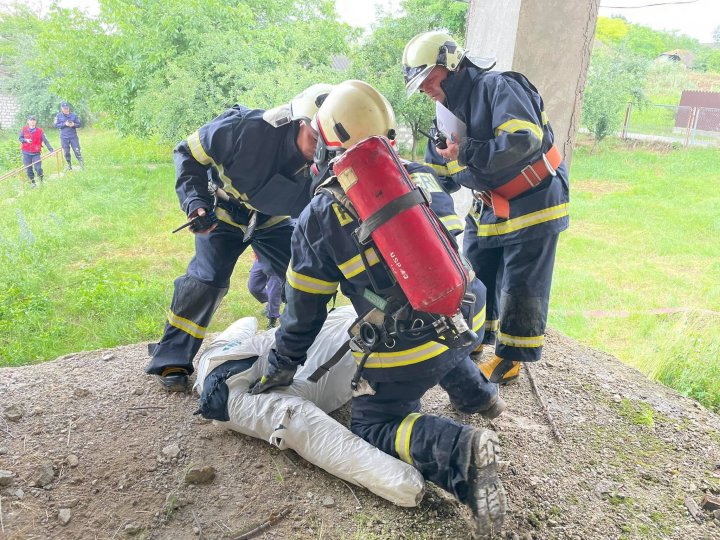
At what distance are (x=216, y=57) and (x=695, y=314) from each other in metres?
4.68

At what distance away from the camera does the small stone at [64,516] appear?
2.07m

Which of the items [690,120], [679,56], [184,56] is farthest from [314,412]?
[679,56]

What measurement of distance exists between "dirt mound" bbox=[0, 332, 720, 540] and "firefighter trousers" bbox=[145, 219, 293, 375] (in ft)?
0.77

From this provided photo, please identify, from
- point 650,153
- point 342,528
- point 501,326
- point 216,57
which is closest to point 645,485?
point 501,326

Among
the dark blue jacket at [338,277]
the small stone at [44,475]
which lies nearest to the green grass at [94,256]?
the small stone at [44,475]

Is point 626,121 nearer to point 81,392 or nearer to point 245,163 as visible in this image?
point 245,163

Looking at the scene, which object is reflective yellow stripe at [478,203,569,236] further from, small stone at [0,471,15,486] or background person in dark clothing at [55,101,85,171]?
background person in dark clothing at [55,101,85,171]

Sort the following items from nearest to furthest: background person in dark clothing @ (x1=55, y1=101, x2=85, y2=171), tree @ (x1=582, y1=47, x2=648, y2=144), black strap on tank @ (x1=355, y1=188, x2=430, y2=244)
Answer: black strap on tank @ (x1=355, y1=188, x2=430, y2=244), background person in dark clothing @ (x1=55, y1=101, x2=85, y2=171), tree @ (x1=582, y1=47, x2=648, y2=144)

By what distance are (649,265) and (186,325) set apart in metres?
5.08

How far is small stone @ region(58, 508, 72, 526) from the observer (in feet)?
6.79

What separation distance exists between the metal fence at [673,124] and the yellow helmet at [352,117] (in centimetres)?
983

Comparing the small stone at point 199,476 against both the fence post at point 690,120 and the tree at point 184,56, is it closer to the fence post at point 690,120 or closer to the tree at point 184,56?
the tree at point 184,56

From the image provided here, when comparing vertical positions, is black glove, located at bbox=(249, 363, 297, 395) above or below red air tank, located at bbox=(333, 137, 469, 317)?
below

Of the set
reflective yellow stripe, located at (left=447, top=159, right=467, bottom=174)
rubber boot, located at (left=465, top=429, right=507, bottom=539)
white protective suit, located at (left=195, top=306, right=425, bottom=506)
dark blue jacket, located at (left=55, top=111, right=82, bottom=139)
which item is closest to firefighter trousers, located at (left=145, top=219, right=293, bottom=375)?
white protective suit, located at (left=195, top=306, right=425, bottom=506)
